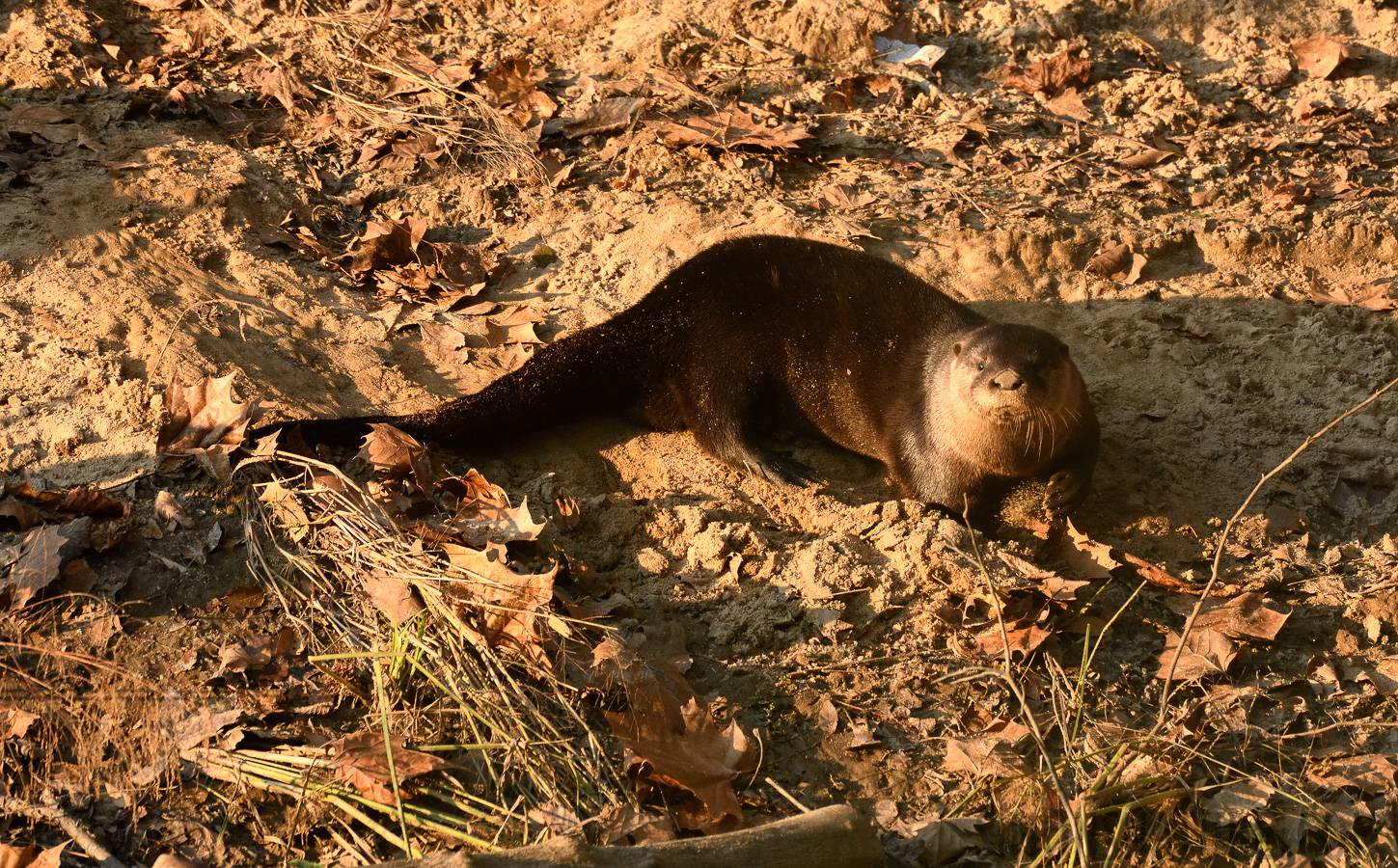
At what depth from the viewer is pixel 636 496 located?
335cm

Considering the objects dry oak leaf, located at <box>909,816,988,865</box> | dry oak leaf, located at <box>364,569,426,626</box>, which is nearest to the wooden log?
dry oak leaf, located at <box>909,816,988,865</box>

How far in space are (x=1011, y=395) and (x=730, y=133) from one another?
6.33ft

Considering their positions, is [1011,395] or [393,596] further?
[1011,395]

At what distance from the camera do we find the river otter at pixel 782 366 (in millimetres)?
3439

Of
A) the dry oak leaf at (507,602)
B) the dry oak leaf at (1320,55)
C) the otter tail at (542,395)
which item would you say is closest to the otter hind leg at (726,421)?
the otter tail at (542,395)

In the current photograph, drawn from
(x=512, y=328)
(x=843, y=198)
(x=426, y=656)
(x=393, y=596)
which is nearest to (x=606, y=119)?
(x=843, y=198)

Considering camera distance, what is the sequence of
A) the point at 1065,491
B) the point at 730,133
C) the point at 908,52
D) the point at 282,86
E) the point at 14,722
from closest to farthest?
the point at 14,722, the point at 1065,491, the point at 730,133, the point at 282,86, the point at 908,52

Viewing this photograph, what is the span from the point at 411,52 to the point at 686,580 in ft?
9.95

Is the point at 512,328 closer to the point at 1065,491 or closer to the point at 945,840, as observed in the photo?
the point at 1065,491

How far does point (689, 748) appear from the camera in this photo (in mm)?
2305

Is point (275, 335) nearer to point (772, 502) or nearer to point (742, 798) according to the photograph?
point (772, 502)

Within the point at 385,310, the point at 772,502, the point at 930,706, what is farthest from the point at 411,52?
the point at 930,706

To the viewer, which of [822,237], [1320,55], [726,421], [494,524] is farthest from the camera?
[1320,55]

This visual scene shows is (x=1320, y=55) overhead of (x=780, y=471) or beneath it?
overhead
